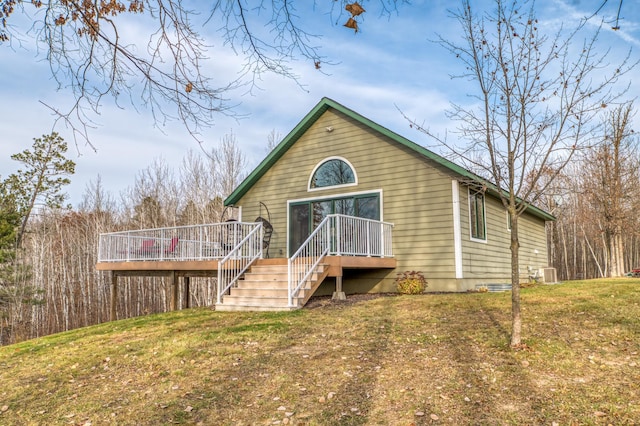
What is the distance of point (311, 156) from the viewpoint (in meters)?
13.8

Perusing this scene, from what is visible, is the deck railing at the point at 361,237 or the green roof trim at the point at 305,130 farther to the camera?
the green roof trim at the point at 305,130

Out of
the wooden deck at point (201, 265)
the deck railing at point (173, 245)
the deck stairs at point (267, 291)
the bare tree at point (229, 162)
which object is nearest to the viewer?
the deck stairs at point (267, 291)

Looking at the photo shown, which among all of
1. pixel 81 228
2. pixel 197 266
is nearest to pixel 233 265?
pixel 197 266

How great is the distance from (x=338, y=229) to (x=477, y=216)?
4611 mm

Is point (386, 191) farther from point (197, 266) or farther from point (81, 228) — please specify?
point (81, 228)

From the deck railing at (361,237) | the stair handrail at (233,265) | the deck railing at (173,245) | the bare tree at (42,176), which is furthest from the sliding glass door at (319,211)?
the bare tree at (42,176)

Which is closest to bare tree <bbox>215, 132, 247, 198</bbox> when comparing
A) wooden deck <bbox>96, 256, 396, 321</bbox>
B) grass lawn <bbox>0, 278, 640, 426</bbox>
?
wooden deck <bbox>96, 256, 396, 321</bbox>

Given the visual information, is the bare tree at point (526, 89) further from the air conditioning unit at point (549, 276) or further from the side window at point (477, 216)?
the air conditioning unit at point (549, 276)

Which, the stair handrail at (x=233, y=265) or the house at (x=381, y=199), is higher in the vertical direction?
the house at (x=381, y=199)

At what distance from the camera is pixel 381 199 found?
12.4m

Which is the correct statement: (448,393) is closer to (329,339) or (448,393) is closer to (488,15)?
(329,339)

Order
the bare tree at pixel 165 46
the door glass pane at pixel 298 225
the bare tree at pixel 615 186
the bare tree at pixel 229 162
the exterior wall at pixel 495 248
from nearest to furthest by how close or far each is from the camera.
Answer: the bare tree at pixel 165 46 < the exterior wall at pixel 495 248 < the door glass pane at pixel 298 225 < the bare tree at pixel 615 186 < the bare tree at pixel 229 162

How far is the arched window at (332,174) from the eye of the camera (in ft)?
43.0

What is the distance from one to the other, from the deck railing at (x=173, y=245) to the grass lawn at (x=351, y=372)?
165 inches
